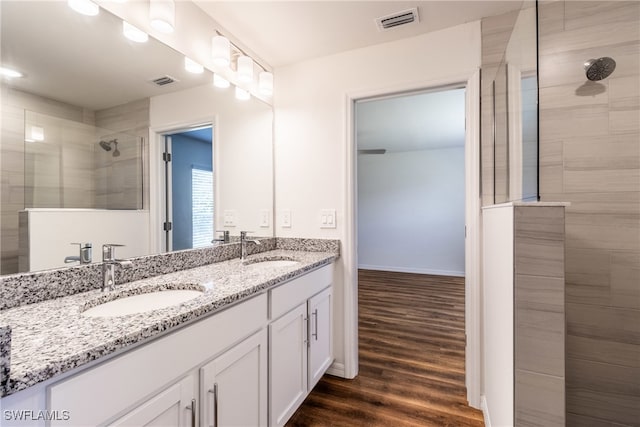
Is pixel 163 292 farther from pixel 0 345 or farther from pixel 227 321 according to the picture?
pixel 0 345

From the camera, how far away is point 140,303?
45.9 inches

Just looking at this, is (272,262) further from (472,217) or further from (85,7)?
(85,7)

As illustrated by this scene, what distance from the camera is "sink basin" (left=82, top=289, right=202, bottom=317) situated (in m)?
1.04

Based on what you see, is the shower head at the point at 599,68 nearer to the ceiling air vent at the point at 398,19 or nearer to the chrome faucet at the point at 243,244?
the ceiling air vent at the point at 398,19

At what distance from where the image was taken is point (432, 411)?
170 cm

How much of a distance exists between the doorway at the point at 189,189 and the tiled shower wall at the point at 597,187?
6.63 ft

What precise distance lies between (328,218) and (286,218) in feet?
1.21

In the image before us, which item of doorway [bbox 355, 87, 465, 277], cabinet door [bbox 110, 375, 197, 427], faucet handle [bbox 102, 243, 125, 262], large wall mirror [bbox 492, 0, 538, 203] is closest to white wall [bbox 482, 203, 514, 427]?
large wall mirror [bbox 492, 0, 538, 203]

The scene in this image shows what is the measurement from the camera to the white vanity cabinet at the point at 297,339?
1397 millimetres

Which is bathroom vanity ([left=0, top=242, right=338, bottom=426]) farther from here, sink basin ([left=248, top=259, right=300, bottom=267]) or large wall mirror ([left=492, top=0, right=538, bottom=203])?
large wall mirror ([left=492, top=0, right=538, bottom=203])

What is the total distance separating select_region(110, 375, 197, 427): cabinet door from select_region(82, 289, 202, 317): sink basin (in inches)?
13.9

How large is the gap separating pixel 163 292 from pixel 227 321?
1.23 feet

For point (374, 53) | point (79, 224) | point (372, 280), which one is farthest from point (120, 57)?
point (372, 280)

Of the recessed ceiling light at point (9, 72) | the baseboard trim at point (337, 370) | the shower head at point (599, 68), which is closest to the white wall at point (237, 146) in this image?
the recessed ceiling light at point (9, 72)
